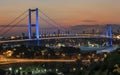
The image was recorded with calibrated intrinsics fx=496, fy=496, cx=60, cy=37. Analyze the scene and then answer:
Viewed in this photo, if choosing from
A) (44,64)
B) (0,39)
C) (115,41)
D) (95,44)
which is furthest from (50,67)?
(95,44)

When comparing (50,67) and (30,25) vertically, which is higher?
(30,25)

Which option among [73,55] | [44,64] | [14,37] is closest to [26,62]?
[44,64]

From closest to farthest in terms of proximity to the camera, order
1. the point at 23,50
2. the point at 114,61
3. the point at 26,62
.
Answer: the point at 114,61, the point at 26,62, the point at 23,50

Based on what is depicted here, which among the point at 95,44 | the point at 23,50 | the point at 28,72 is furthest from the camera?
the point at 95,44

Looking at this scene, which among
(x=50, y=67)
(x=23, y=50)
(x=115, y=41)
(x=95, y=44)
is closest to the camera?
(x=50, y=67)

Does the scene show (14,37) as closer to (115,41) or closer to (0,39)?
(0,39)

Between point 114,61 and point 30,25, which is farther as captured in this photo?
point 30,25

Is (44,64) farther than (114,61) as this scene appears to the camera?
Yes

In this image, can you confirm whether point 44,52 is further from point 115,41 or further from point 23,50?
point 115,41

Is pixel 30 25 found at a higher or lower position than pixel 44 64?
higher
